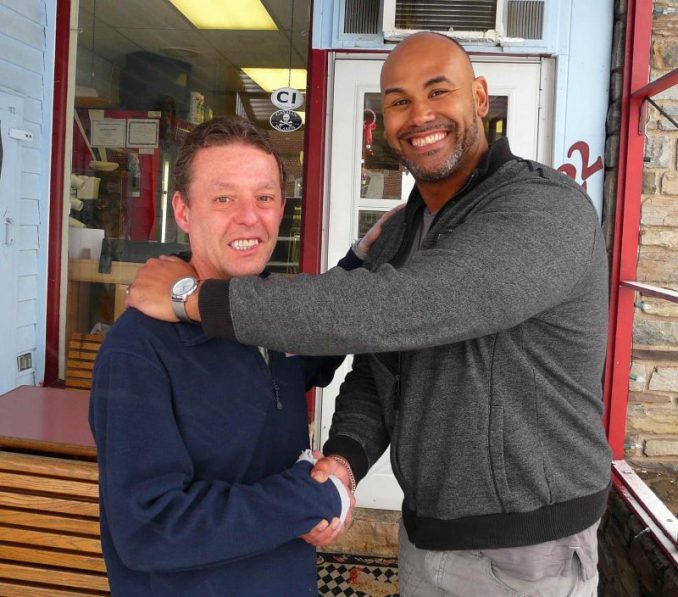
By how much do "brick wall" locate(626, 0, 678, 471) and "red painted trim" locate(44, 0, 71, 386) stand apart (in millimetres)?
3249

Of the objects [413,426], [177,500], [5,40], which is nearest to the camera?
[177,500]

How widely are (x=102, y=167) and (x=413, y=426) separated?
3402mm

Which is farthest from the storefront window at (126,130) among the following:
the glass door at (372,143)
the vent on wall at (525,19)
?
the vent on wall at (525,19)

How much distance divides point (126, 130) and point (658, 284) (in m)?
3.20

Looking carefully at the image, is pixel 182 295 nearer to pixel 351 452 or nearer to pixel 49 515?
pixel 351 452

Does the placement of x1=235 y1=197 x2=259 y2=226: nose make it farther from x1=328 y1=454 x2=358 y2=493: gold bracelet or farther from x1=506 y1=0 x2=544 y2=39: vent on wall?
x1=506 y1=0 x2=544 y2=39: vent on wall

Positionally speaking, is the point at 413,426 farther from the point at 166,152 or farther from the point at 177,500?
the point at 166,152

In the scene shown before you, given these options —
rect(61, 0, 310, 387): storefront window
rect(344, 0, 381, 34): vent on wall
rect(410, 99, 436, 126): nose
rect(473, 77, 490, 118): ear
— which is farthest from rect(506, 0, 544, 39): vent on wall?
rect(410, 99, 436, 126): nose

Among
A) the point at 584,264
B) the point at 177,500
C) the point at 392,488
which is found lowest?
the point at 392,488

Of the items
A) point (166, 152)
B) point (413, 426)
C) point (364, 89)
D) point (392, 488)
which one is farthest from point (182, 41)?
point (413, 426)

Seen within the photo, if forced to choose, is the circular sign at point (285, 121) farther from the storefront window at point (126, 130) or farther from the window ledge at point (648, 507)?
the window ledge at point (648, 507)

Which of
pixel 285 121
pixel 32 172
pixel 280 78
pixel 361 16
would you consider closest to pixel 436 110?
pixel 361 16

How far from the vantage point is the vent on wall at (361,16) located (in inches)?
148

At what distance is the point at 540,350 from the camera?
1478 millimetres
